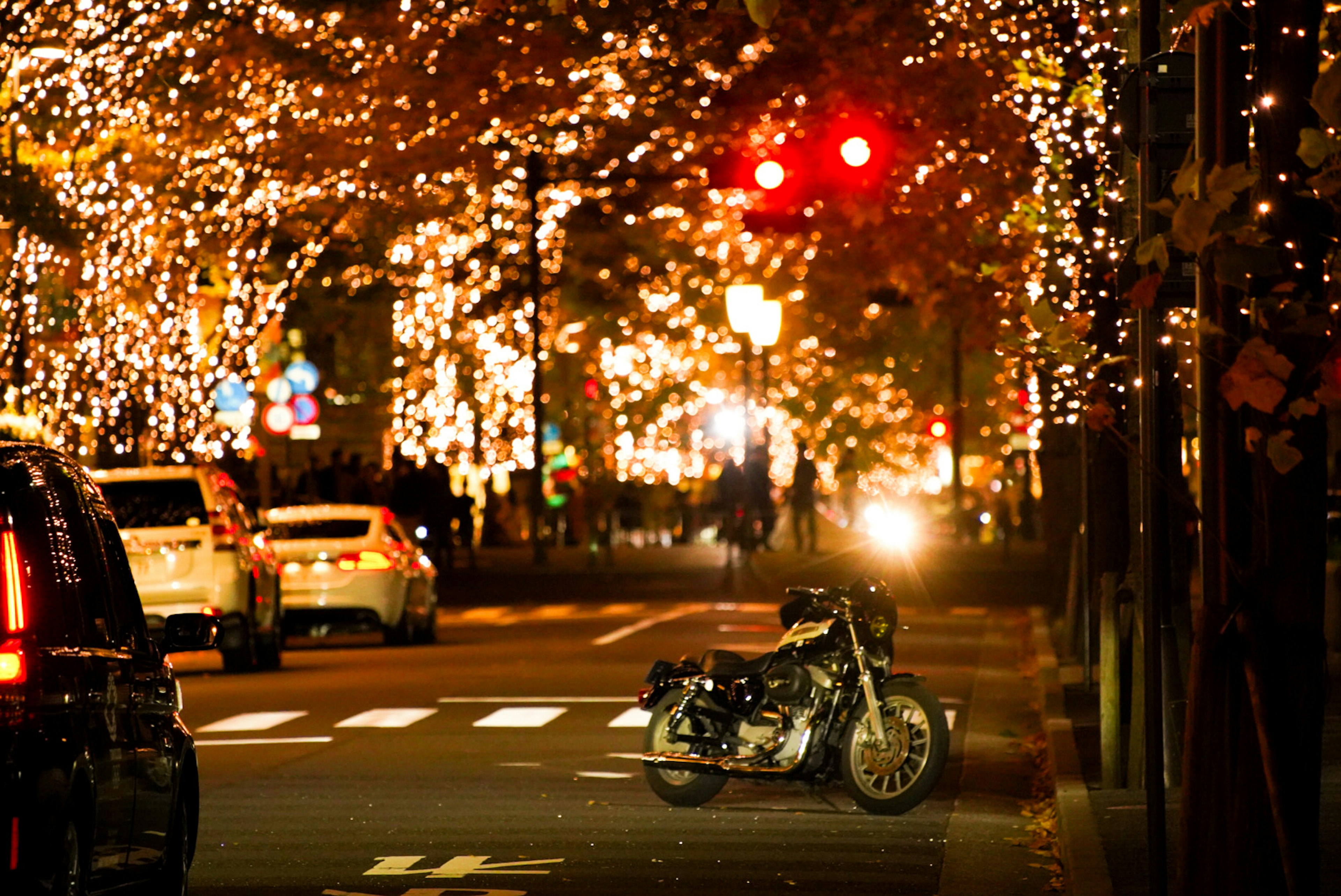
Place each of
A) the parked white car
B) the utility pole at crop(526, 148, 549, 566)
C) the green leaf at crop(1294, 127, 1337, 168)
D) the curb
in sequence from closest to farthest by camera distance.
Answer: the green leaf at crop(1294, 127, 1337, 168) → the curb → the parked white car → the utility pole at crop(526, 148, 549, 566)

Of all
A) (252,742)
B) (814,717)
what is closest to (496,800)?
(814,717)

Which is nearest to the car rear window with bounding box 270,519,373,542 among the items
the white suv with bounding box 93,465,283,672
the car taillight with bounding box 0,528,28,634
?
the white suv with bounding box 93,465,283,672

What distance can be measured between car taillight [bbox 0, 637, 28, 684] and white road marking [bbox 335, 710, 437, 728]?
9.57 metres

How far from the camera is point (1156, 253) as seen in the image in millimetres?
6449

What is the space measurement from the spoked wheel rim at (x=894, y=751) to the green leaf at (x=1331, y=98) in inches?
259

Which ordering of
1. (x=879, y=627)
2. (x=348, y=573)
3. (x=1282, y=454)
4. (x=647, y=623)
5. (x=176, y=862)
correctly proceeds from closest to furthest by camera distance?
1. (x=1282, y=454)
2. (x=176, y=862)
3. (x=879, y=627)
4. (x=348, y=573)
5. (x=647, y=623)

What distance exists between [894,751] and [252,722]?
597 cm

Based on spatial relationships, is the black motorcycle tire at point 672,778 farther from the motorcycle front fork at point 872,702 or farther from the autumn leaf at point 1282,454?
the autumn leaf at point 1282,454

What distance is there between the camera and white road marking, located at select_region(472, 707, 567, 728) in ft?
53.7

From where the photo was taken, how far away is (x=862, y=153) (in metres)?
18.2

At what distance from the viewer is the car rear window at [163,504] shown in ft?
68.3

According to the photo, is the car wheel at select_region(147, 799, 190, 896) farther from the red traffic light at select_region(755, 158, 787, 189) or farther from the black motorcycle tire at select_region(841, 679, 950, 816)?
the red traffic light at select_region(755, 158, 787, 189)

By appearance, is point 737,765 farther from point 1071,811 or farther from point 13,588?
point 13,588

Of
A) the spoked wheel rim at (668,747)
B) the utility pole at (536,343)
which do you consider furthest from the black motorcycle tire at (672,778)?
the utility pole at (536,343)
